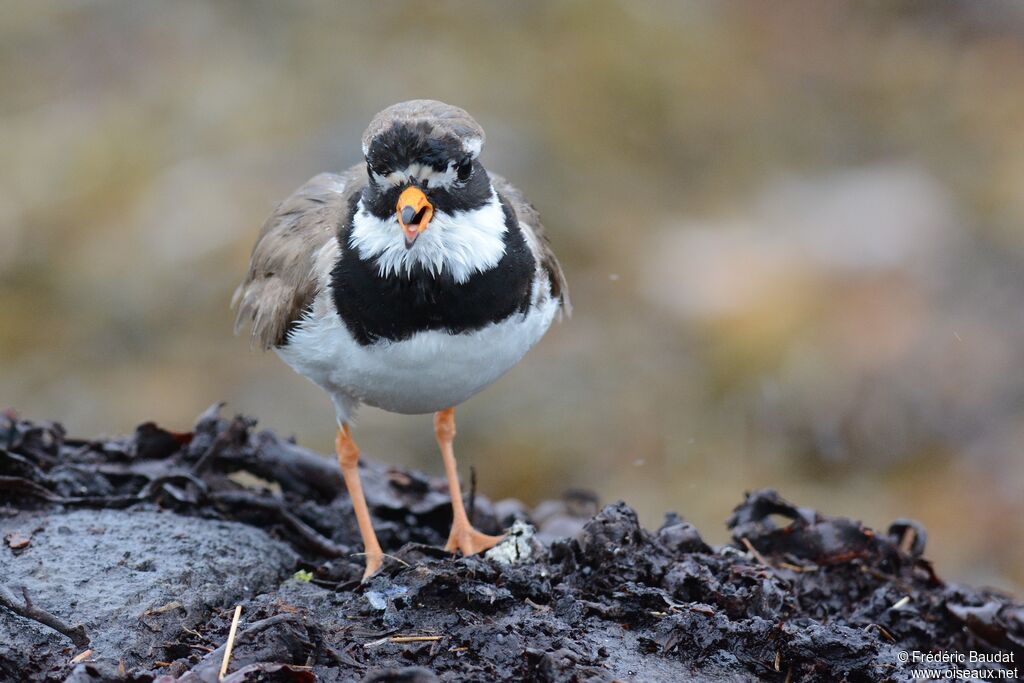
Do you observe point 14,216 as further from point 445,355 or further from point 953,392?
point 953,392

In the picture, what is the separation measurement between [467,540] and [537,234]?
154 cm

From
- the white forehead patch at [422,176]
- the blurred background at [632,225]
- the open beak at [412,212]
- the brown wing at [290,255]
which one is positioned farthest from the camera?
the blurred background at [632,225]

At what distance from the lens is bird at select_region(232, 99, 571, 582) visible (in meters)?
4.45

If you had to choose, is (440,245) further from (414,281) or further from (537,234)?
(537,234)

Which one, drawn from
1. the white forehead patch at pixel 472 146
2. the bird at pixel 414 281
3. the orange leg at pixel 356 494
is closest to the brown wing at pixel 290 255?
the bird at pixel 414 281

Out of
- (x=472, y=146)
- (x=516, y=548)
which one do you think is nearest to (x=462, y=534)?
(x=516, y=548)

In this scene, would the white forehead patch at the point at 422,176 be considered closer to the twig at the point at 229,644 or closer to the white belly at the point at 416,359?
the white belly at the point at 416,359

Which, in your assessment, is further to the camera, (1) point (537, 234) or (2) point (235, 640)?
(1) point (537, 234)

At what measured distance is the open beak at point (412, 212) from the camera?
433 centimetres

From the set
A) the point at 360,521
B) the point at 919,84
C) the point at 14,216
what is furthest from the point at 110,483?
the point at 919,84

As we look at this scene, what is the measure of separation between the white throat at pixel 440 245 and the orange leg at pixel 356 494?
1310 millimetres

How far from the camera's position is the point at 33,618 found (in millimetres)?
4113

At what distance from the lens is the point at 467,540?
5.61 m

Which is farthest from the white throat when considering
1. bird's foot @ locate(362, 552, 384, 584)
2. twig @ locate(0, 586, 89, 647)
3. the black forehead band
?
twig @ locate(0, 586, 89, 647)
